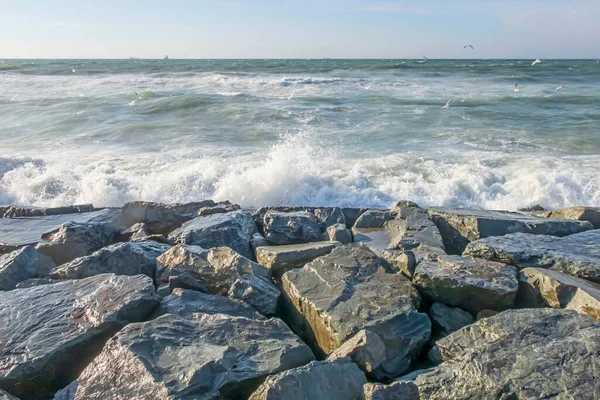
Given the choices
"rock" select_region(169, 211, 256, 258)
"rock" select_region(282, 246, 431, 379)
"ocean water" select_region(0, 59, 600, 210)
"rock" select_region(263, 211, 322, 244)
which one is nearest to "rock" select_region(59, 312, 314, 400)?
"rock" select_region(282, 246, 431, 379)

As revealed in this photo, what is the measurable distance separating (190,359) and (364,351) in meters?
0.76

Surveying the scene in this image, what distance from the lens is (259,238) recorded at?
12.6 ft

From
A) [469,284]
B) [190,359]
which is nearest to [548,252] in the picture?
[469,284]

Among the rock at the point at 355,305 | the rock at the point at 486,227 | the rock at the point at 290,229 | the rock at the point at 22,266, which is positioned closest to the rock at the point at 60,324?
the rock at the point at 22,266

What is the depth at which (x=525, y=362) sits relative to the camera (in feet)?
6.63

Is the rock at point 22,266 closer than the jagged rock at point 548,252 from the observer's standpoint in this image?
No

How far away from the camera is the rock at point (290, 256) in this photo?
3283mm

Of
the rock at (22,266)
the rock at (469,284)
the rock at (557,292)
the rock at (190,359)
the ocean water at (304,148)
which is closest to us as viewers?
the rock at (190,359)

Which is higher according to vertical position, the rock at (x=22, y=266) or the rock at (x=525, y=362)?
the rock at (x=525, y=362)

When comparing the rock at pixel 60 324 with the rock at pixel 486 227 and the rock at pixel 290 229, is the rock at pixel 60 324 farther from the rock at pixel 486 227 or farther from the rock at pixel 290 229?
the rock at pixel 486 227

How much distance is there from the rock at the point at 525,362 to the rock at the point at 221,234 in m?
1.88

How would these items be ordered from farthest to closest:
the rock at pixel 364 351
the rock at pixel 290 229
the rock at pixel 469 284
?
1. the rock at pixel 290 229
2. the rock at pixel 469 284
3. the rock at pixel 364 351

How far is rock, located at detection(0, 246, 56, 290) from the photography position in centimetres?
318

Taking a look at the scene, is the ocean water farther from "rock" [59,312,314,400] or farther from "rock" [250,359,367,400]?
"rock" [250,359,367,400]
